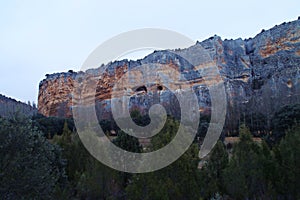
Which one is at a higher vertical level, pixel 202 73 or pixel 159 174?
pixel 202 73

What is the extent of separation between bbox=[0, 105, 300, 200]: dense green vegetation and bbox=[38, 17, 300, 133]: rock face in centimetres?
2249

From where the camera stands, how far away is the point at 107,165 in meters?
10.7

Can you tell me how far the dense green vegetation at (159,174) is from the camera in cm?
727

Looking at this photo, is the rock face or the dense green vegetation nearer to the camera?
the dense green vegetation

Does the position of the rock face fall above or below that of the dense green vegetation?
above

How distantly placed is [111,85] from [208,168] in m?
37.4

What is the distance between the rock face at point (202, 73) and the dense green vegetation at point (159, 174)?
22490 millimetres

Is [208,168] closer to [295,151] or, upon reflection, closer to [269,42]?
[295,151]

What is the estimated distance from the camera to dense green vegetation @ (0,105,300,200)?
7270 mm

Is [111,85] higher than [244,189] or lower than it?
higher

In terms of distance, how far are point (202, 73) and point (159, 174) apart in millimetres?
33693

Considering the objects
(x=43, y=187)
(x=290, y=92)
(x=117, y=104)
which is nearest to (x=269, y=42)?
(x=290, y=92)

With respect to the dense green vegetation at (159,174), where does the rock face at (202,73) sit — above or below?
above

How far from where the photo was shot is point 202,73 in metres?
41.5
